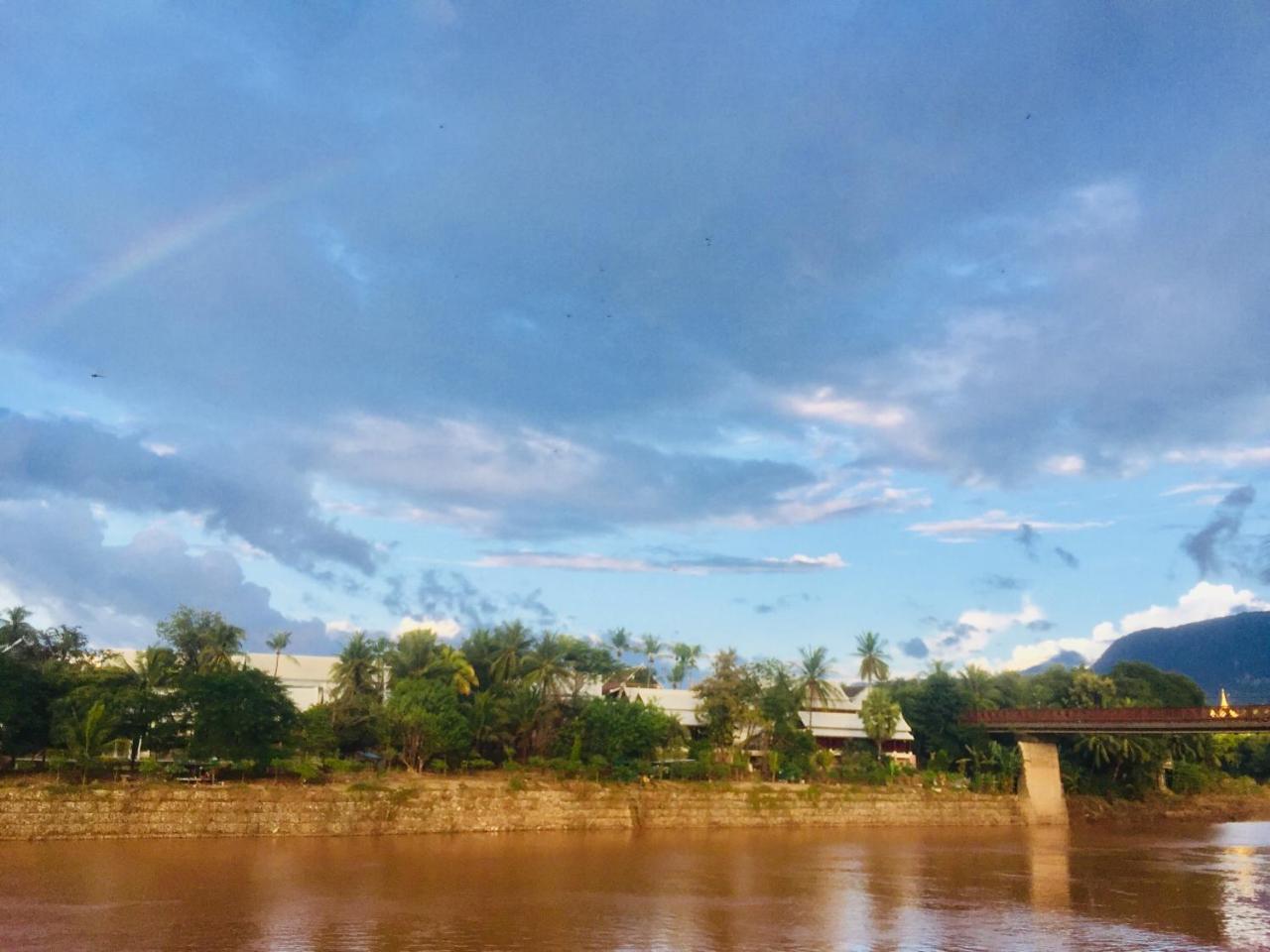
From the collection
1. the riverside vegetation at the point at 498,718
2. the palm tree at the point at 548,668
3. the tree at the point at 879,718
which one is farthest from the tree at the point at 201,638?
the tree at the point at 879,718

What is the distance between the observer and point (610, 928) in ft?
87.2

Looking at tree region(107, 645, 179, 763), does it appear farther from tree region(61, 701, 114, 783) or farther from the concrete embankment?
the concrete embankment

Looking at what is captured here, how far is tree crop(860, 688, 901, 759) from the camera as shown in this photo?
74.3m

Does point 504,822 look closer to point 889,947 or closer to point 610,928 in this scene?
point 610,928

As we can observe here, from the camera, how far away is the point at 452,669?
63.3m

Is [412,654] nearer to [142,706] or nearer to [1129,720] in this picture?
[142,706]

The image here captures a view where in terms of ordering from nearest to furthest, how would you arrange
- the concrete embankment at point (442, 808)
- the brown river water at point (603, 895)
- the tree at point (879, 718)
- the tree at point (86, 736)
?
the brown river water at point (603, 895) → the concrete embankment at point (442, 808) → the tree at point (86, 736) → the tree at point (879, 718)

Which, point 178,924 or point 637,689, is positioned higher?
point 637,689

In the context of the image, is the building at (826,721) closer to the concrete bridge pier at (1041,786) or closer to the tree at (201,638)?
the concrete bridge pier at (1041,786)

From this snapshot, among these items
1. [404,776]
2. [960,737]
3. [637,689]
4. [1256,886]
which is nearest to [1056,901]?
[1256,886]

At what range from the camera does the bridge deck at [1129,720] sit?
59.9 meters

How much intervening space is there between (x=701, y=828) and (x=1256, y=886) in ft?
93.6

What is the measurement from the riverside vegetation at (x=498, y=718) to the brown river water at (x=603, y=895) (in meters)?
6.98

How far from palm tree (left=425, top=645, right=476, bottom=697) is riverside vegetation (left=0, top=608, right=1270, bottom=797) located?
0.16m
